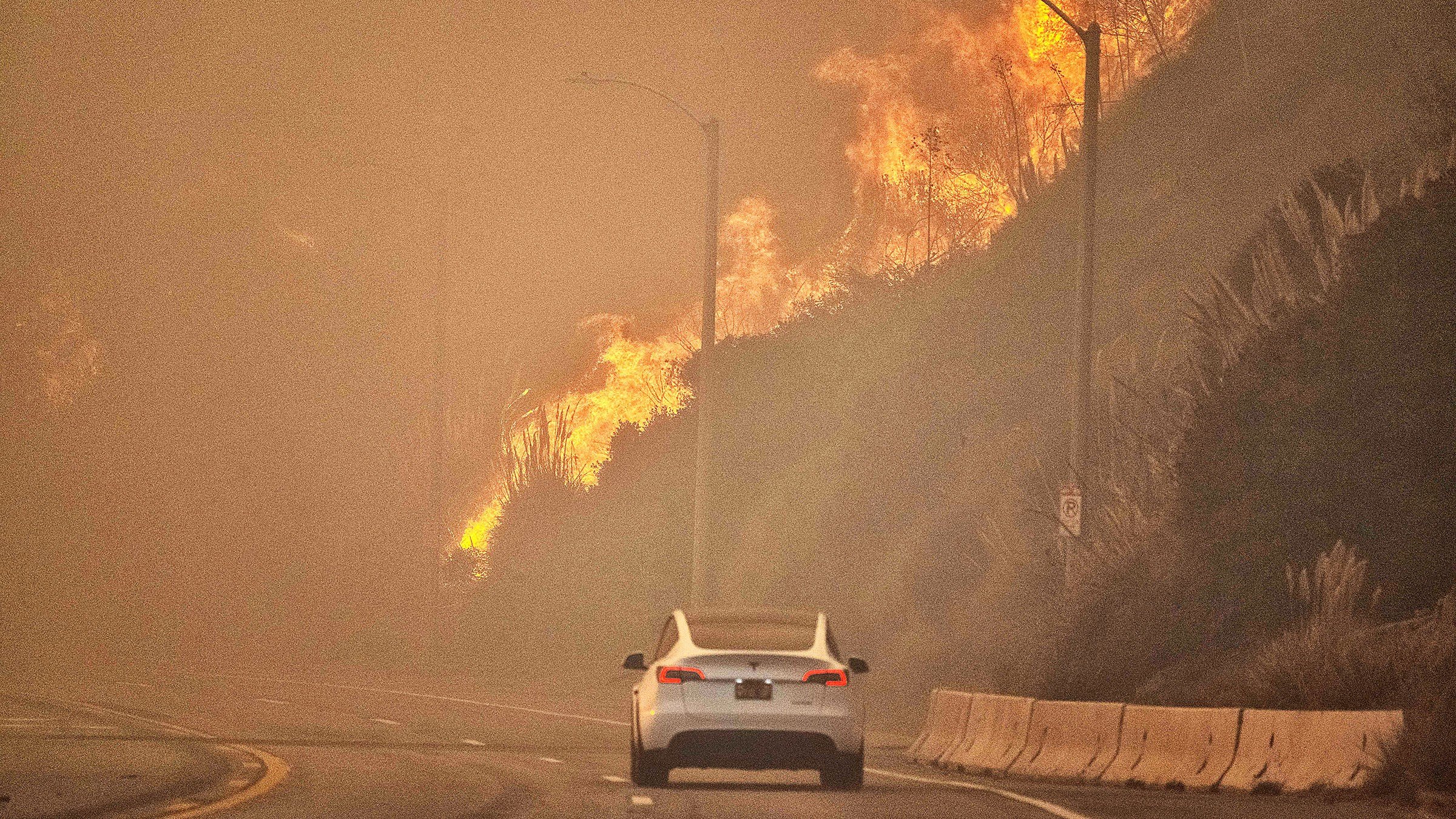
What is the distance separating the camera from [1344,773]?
705 inches

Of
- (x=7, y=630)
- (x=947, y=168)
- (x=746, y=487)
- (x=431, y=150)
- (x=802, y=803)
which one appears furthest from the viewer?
(x=431, y=150)

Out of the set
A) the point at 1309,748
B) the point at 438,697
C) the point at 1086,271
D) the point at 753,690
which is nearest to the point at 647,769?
the point at 753,690

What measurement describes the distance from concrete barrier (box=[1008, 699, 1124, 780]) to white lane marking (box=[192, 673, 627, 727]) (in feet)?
30.3

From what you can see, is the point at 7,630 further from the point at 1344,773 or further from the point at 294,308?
the point at 1344,773

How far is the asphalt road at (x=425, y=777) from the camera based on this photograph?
1789 cm

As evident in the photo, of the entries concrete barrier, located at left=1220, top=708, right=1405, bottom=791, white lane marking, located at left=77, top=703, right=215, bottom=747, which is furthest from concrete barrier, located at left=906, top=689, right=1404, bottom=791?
white lane marking, located at left=77, top=703, right=215, bottom=747

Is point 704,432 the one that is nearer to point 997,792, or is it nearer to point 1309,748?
point 997,792

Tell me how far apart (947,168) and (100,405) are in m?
52.8

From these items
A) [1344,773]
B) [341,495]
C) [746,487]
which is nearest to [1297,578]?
[1344,773]

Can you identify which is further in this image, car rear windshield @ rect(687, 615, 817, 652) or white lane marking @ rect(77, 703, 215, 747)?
white lane marking @ rect(77, 703, 215, 747)

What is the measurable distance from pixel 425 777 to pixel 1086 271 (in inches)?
384

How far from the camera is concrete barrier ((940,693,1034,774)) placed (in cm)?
2286

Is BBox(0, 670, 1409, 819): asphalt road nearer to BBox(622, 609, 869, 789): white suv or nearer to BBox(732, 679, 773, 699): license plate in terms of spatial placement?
BBox(622, 609, 869, 789): white suv

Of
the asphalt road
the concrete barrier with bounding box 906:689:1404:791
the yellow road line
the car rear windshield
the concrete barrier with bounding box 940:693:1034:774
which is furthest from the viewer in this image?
the concrete barrier with bounding box 940:693:1034:774
